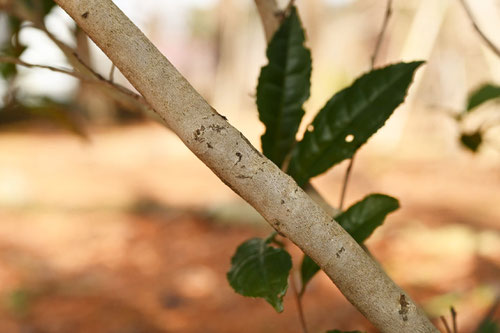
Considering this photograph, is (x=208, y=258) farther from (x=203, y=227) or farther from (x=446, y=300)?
(x=446, y=300)

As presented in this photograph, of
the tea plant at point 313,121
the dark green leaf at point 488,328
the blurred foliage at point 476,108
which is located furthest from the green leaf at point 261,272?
the blurred foliage at point 476,108

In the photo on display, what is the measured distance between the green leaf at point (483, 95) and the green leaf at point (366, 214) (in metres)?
0.47

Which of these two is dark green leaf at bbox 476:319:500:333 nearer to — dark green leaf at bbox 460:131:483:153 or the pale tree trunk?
dark green leaf at bbox 460:131:483:153

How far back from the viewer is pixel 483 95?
100 cm

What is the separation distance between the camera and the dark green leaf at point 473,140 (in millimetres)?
1099

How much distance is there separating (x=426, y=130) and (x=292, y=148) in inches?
300

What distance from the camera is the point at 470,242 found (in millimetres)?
3105

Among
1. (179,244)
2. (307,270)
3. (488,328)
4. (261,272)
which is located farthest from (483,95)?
(179,244)

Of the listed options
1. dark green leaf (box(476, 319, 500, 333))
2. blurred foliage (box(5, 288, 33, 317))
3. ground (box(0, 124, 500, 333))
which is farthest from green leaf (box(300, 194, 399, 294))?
blurred foliage (box(5, 288, 33, 317))

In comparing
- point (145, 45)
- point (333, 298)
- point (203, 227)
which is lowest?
point (145, 45)

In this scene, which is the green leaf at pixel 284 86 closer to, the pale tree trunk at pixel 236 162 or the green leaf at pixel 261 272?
the green leaf at pixel 261 272

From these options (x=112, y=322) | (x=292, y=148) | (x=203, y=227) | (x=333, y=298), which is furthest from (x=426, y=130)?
(x=292, y=148)

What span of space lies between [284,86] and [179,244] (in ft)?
10.4

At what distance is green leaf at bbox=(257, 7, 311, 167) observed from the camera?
2.24 feet
